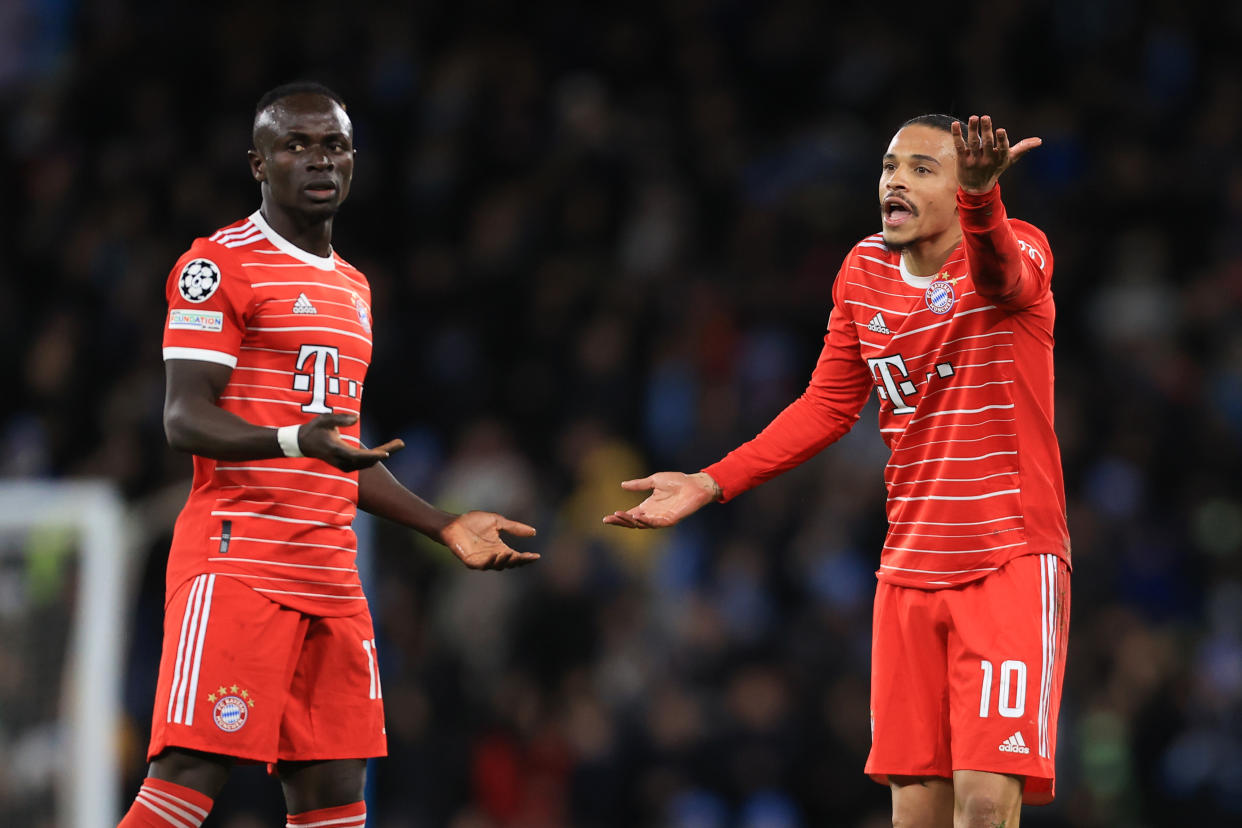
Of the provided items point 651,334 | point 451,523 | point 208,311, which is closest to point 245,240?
point 208,311

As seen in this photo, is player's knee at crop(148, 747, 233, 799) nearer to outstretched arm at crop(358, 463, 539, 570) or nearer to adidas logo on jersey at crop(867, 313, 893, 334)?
outstretched arm at crop(358, 463, 539, 570)

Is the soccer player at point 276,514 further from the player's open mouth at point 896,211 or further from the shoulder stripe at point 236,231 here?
the player's open mouth at point 896,211

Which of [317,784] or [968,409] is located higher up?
[968,409]

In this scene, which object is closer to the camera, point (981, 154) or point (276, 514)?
point (981, 154)

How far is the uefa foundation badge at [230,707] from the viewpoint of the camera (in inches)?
174

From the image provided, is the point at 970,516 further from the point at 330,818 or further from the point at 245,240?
the point at 245,240

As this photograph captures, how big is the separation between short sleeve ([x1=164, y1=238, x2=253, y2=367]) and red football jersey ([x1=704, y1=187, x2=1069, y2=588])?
1.82 metres

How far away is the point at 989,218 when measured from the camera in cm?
436

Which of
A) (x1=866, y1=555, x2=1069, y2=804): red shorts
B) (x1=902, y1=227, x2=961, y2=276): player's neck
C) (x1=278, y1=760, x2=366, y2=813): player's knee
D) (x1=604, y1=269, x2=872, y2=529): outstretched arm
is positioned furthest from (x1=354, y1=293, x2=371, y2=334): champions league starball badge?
(x1=866, y1=555, x2=1069, y2=804): red shorts

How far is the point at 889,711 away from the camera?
480 centimetres

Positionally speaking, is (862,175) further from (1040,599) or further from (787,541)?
(1040,599)

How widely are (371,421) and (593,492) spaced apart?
1532 millimetres

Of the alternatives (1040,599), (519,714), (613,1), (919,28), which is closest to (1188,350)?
(919,28)

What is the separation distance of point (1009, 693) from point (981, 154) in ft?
4.75
